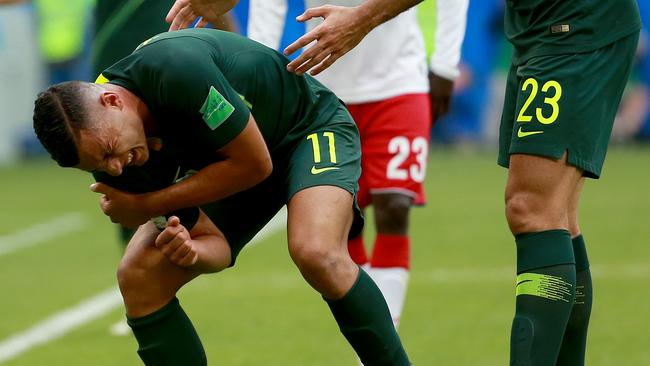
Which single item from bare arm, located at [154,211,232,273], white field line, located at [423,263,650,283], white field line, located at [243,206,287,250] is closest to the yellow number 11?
bare arm, located at [154,211,232,273]

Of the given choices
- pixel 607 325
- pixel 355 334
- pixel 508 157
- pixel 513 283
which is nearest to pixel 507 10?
pixel 508 157

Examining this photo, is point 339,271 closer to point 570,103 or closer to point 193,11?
point 570,103

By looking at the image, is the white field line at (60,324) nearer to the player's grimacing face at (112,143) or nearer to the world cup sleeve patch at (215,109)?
the player's grimacing face at (112,143)

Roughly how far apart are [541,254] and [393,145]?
190 cm

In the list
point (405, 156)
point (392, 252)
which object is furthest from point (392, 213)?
point (405, 156)

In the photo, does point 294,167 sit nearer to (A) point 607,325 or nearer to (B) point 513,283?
(A) point 607,325

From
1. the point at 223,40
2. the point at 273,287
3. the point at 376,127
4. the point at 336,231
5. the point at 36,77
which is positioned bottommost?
the point at 36,77

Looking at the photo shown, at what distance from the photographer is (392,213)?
6504mm

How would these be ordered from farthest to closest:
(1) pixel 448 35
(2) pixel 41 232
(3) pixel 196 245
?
(2) pixel 41 232
(1) pixel 448 35
(3) pixel 196 245

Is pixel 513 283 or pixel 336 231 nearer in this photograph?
pixel 336 231

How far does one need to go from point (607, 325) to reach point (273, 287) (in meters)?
2.54

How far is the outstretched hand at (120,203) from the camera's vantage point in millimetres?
4949

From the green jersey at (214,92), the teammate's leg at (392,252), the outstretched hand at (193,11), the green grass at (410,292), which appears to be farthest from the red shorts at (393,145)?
the outstretched hand at (193,11)

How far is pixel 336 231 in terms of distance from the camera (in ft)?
16.1
